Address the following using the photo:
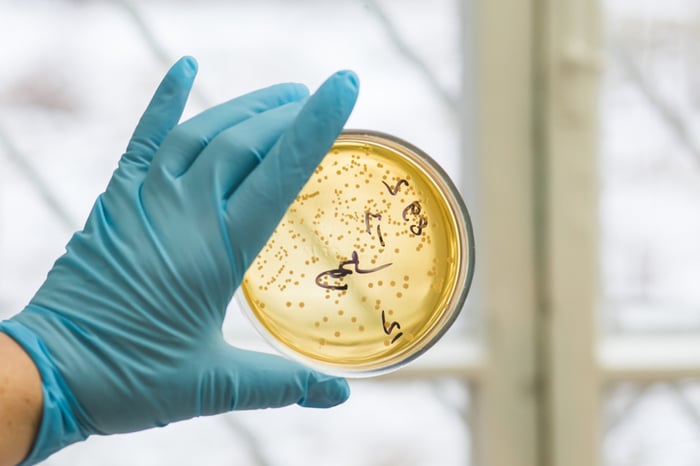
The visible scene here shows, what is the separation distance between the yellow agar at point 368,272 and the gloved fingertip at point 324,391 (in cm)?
6

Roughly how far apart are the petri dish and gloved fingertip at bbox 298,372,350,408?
62 millimetres

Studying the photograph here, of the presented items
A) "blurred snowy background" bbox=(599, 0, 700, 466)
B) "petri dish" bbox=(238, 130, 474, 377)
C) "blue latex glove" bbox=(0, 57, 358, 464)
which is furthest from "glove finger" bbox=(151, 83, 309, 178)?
"blurred snowy background" bbox=(599, 0, 700, 466)

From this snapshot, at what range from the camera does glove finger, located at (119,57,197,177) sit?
0.82m

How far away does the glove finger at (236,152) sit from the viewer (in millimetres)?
766

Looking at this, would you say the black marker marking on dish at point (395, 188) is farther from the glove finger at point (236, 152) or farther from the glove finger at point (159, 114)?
the glove finger at point (159, 114)

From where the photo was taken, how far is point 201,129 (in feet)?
2.62

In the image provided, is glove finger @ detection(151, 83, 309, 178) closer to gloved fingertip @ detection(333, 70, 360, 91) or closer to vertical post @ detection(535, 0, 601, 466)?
gloved fingertip @ detection(333, 70, 360, 91)

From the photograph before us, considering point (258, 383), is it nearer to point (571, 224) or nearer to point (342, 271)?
point (342, 271)

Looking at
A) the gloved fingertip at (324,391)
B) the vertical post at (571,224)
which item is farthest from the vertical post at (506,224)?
the gloved fingertip at (324,391)

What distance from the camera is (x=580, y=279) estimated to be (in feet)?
4.69

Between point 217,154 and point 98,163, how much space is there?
0.79 meters

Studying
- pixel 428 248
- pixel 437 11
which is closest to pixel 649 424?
pixel 437 11

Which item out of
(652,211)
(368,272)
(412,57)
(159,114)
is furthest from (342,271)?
(652,211)

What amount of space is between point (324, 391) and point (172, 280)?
188mm
